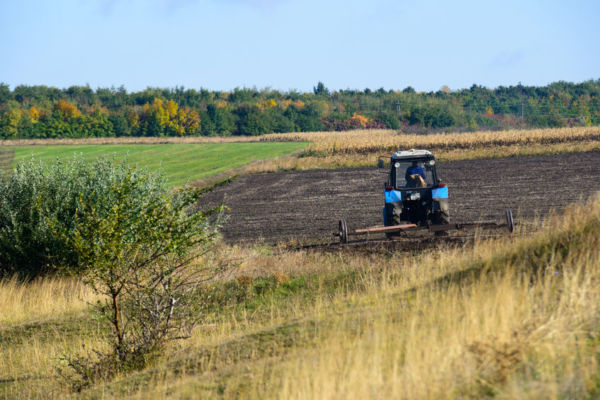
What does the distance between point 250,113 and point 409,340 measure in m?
120

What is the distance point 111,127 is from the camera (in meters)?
118

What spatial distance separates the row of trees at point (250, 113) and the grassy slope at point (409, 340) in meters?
95.6

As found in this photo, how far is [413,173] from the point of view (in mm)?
16703

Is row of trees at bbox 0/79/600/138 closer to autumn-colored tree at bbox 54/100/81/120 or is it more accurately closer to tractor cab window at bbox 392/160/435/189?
autumn-colored tree at bbox 54/100/81/120

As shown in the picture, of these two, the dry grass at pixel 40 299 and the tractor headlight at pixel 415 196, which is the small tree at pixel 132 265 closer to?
the dry grass at pixel 40 299

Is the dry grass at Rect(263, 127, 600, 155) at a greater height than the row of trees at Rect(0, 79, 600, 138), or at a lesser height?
lesser

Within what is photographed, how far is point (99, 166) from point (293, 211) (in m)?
12.5

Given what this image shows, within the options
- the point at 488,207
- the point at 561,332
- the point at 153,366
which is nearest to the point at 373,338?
the point at 561,332

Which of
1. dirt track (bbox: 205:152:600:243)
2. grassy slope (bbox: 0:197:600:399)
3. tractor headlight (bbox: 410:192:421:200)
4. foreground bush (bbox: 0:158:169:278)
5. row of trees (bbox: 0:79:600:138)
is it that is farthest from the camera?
row of trees (bbox: 0:79:600:138)

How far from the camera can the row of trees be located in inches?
4663

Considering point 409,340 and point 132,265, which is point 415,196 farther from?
point 409,340

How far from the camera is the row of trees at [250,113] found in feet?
389

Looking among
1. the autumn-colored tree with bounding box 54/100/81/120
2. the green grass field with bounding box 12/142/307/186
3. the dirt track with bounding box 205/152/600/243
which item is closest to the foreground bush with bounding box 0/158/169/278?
the dirt track with bounding box 205/152/600/243

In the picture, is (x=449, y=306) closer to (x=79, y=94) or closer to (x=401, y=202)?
(x=401, y=202)
